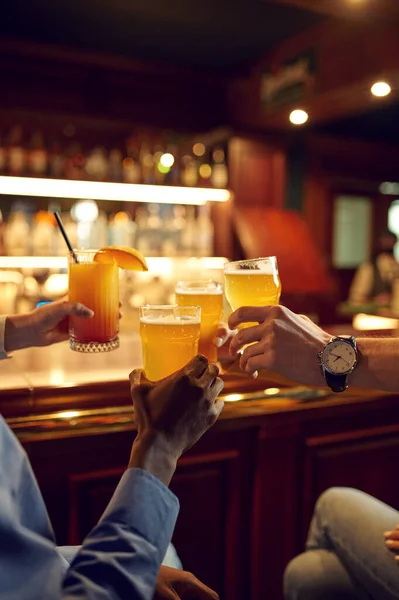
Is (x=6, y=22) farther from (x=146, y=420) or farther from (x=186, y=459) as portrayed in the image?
(x=146, y=420)

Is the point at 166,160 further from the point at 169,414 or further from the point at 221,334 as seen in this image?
the point at 169,414

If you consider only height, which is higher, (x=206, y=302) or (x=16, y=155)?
(x=16, y=155)

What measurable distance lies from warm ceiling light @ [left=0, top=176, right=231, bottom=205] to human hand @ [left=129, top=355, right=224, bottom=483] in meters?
3.21

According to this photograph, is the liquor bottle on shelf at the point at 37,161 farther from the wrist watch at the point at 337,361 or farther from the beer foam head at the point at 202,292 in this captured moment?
the wrist watch at the point at 337,361

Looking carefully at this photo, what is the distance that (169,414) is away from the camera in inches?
35.2

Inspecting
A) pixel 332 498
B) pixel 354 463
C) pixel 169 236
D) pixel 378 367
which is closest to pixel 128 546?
pixel 378 367

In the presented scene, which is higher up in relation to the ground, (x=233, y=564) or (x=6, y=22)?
(x=6, y=22)

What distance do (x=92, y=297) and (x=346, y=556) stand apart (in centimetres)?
95

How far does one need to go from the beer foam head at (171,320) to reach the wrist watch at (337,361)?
11.1 inches

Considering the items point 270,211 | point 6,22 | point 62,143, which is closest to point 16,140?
point 62,143

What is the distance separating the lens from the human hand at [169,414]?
2.92 feet

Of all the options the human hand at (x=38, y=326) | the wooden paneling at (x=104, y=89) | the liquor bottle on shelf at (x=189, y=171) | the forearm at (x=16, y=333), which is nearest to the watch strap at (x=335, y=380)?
the human hand at (x=38, y=326)

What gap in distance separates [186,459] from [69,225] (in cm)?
283

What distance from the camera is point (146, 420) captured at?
91 cm
